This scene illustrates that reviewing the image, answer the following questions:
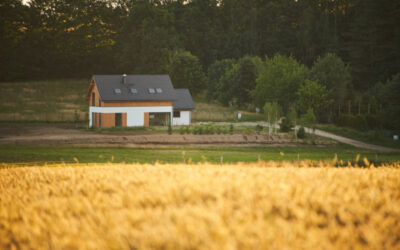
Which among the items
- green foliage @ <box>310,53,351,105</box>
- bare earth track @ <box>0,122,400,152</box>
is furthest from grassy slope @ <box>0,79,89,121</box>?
green foliage @ <box>310,53,351,105</box>

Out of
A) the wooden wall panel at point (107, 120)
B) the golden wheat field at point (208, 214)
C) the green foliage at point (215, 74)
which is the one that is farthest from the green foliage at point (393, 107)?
the green foliage at point (215, 74)

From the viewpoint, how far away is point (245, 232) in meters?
5.82

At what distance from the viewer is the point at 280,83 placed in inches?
2341

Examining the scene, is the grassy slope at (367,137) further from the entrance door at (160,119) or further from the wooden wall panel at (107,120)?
the wooden wall panel at (107,120)

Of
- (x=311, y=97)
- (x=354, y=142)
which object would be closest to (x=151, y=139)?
(x=354, y=142)

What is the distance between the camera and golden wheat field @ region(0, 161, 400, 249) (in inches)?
224

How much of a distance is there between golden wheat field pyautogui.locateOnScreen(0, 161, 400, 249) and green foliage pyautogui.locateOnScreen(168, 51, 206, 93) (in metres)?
88.2

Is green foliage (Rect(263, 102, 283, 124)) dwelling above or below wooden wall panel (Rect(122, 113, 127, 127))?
above

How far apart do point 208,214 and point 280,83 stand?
54.5 meters

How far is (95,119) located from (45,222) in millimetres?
52365

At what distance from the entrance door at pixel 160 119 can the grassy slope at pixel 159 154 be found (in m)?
20.7

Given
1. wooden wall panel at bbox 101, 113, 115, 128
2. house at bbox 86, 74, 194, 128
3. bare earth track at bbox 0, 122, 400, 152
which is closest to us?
bare earth track at bbox 0, 122, 400, 152

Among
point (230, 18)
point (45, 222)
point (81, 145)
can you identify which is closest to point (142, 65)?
point (230, 18)

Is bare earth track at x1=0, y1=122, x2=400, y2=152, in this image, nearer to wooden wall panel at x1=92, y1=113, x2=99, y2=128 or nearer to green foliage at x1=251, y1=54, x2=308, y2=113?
wooden wall panel at x1=92, y1=113, x2=99, y2=128
